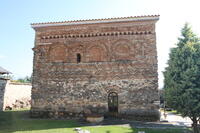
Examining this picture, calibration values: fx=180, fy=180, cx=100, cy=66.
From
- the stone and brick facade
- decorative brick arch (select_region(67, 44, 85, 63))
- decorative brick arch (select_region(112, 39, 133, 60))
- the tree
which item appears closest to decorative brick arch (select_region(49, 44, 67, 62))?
the stone and brick facade

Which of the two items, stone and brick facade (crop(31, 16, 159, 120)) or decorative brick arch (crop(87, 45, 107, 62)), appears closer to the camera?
stone and brick facade (crop(31, 16, 159, 120))

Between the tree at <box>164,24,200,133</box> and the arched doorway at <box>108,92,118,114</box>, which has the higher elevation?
the tree at <box>164,24,200,133</box>

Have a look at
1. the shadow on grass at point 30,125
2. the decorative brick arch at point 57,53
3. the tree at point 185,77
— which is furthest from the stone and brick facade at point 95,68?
the tree at point 185,77

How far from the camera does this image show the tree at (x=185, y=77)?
8.76 m

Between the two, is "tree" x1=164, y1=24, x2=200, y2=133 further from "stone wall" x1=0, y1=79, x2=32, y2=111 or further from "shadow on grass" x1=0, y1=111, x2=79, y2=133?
"stone wall" x1=0, y1=79, x2=32, y2=111

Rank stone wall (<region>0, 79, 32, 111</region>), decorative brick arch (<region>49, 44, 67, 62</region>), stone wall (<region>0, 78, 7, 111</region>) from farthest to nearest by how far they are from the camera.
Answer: stone wall (<region>0, 79, 32, 111</region>) < stone wall (<region>0, 78, 7, 111</region>) < decorative brick arch (<region>49, 44, 67, 62</region>)

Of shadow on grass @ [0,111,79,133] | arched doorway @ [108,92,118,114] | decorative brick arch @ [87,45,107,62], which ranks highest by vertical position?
decorative brick arch @ [87,45,107,62]

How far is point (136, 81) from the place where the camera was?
1261 centimetres

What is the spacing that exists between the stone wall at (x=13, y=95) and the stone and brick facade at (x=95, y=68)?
6294 mm

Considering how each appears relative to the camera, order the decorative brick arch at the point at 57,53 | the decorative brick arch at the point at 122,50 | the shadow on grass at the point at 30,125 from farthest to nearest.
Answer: the decorative brick arch at the point at 57,53 < the decorative brick arch at the point at 122,50 < the shadow on grass at the point at 30,125

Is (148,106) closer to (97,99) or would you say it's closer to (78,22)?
(97,99)

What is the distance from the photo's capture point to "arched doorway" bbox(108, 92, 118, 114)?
1288cm

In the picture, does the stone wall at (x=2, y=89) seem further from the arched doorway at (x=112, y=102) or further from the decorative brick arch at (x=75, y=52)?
the arched doorway at (x=112, y=102)

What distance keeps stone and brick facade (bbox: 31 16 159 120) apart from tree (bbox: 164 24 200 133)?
3.00m
